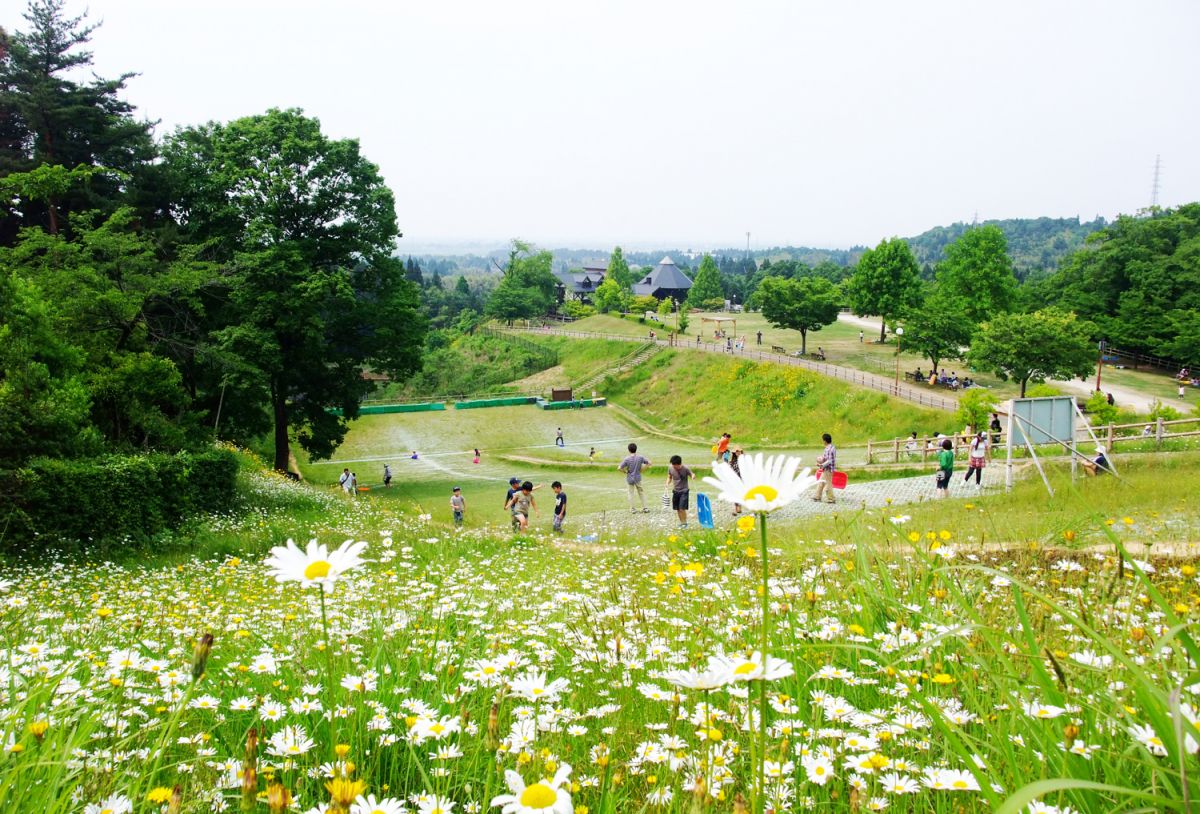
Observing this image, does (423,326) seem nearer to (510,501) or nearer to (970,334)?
(510,501)

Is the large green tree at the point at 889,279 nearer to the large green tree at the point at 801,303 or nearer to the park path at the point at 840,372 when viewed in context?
the large green tree at the point at 801,303

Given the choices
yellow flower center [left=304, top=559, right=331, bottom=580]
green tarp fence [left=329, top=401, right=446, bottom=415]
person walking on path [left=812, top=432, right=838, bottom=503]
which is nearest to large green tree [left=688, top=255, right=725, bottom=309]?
green tarp fence [left=329, top=401, right=446, bottom=415]

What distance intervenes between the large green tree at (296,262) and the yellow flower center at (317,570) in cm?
2287

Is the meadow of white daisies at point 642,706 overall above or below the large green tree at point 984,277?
below

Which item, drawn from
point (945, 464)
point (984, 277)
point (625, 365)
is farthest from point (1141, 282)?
point (945, 464)

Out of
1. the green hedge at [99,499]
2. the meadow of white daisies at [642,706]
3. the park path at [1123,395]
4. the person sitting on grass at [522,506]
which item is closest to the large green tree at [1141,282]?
the park path at [1123,395]

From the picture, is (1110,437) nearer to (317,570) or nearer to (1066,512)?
(1066,512)

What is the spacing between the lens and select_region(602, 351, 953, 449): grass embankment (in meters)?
38.5

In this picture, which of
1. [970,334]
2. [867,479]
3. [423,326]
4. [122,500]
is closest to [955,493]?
[867,479]

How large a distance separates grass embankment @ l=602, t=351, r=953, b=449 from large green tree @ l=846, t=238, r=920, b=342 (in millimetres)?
16956

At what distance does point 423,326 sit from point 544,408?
21.5m

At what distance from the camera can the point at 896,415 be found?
125ft

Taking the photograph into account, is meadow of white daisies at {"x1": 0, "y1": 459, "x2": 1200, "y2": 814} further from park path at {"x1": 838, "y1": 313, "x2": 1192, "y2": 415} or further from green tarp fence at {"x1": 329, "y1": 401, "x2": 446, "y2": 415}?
green tarp fence at {"x1": 329, "y1": 401, "x2": 446, "y2": 415}

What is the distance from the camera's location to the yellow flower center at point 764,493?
5.82ft
